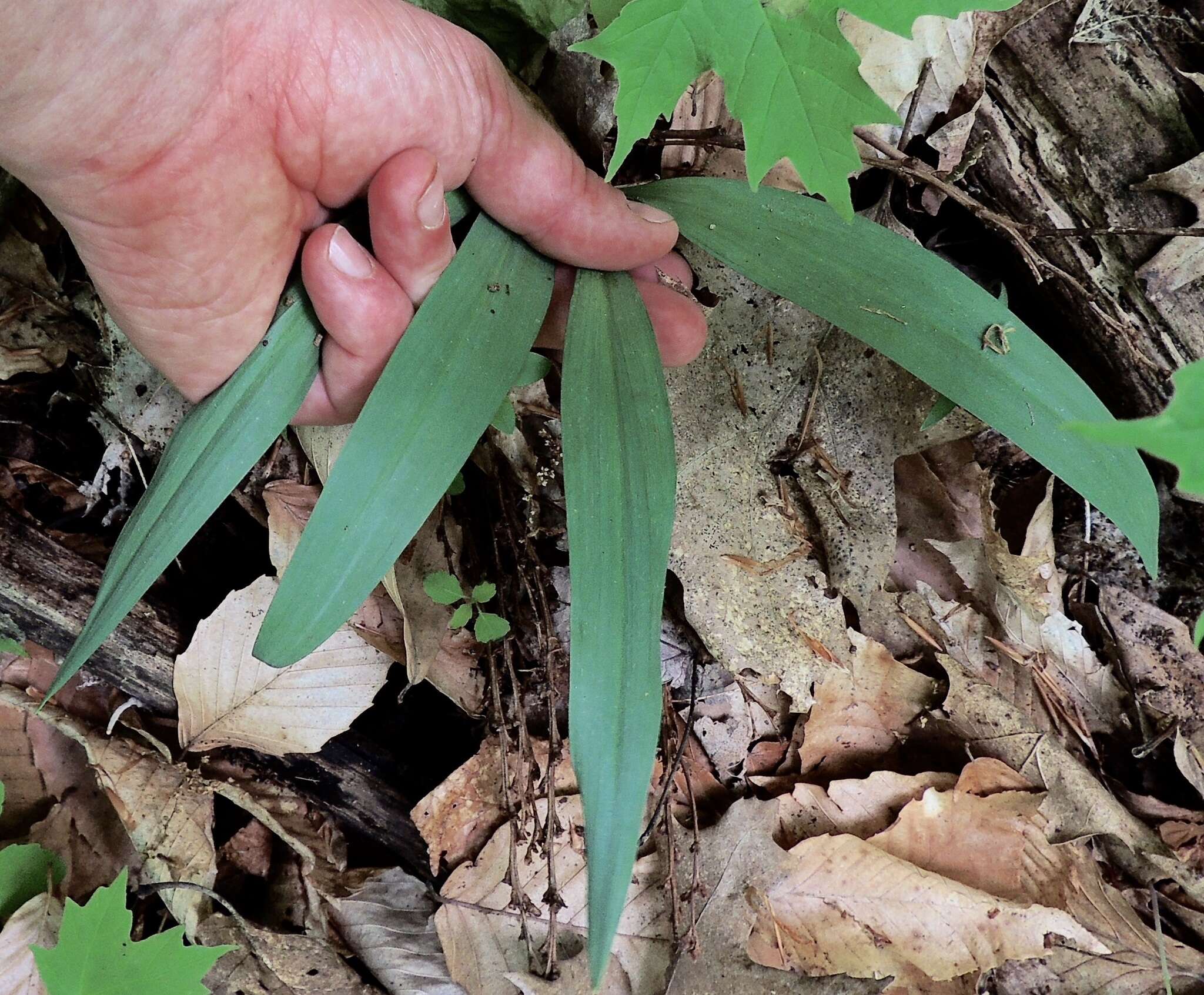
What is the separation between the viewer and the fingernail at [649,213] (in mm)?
900

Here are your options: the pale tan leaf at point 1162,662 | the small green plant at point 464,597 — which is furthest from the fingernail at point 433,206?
the pale tan leaf at point 1162,662

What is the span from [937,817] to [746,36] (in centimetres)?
95

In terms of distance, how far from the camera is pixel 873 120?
2.07 ft

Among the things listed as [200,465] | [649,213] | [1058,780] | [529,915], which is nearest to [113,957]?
[529,915]

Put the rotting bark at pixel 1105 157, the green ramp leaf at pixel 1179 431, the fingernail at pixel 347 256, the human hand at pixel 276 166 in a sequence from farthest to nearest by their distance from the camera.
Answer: the rotting bark at pixel 1105 157 → the fingernail at pixel 347 256 → the human hand at pixel 276 166 → the green ramp leaf at pixel 1179 431

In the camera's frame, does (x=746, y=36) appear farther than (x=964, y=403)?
No

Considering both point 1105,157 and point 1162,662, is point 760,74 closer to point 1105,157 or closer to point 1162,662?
point 1105,157

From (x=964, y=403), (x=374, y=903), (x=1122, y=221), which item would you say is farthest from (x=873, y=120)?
(x=374, y=903)

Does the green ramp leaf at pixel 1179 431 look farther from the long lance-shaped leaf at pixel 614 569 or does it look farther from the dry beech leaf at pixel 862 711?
the dry beech leaf at pixel 862 711

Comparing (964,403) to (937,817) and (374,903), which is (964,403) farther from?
(374,903)

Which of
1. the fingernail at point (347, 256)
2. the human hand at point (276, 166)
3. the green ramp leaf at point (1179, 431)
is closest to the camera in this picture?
the green ramp leaf at point (1179, 431)

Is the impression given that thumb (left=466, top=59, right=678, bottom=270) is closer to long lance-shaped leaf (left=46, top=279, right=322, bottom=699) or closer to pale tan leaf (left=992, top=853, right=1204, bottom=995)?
long lance-shaped leaf (left=46, top=279, right=322, bottom=699)

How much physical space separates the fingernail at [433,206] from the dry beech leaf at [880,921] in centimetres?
88

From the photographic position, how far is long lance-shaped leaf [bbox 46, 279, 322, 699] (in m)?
0.76
